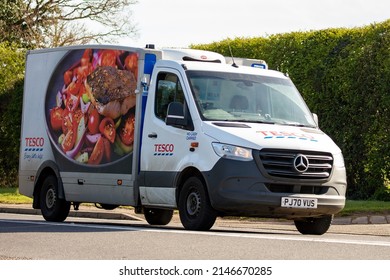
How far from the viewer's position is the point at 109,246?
13.3m

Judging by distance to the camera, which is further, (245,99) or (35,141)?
(35,141)

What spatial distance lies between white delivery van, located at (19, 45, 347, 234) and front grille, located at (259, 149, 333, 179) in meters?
0.02

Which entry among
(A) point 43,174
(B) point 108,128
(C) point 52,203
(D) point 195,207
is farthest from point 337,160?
(A) point 43,174

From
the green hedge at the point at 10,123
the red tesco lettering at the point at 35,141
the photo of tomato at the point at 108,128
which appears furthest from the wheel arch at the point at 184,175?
the green hedge at the point at 10,123

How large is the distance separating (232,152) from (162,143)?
177 centimetres

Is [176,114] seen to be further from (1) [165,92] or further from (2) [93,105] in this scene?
(2) [93,105]

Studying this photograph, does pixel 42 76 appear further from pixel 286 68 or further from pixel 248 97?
pixel 286 68

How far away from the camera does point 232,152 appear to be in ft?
51.2

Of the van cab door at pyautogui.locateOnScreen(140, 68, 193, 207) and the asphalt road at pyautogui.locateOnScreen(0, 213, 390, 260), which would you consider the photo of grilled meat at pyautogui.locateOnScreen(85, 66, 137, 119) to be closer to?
the van cab door at pyautogui.locateOnScreen(140, 68, 193, 207)

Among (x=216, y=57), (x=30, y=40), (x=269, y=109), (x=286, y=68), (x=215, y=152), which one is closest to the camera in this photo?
(x=215, y=152)

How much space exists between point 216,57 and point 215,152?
2.82m

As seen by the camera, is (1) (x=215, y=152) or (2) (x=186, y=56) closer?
(1) (x=215, y=152)

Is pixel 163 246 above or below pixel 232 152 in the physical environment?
below

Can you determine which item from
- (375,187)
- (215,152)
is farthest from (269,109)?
(375,187)
